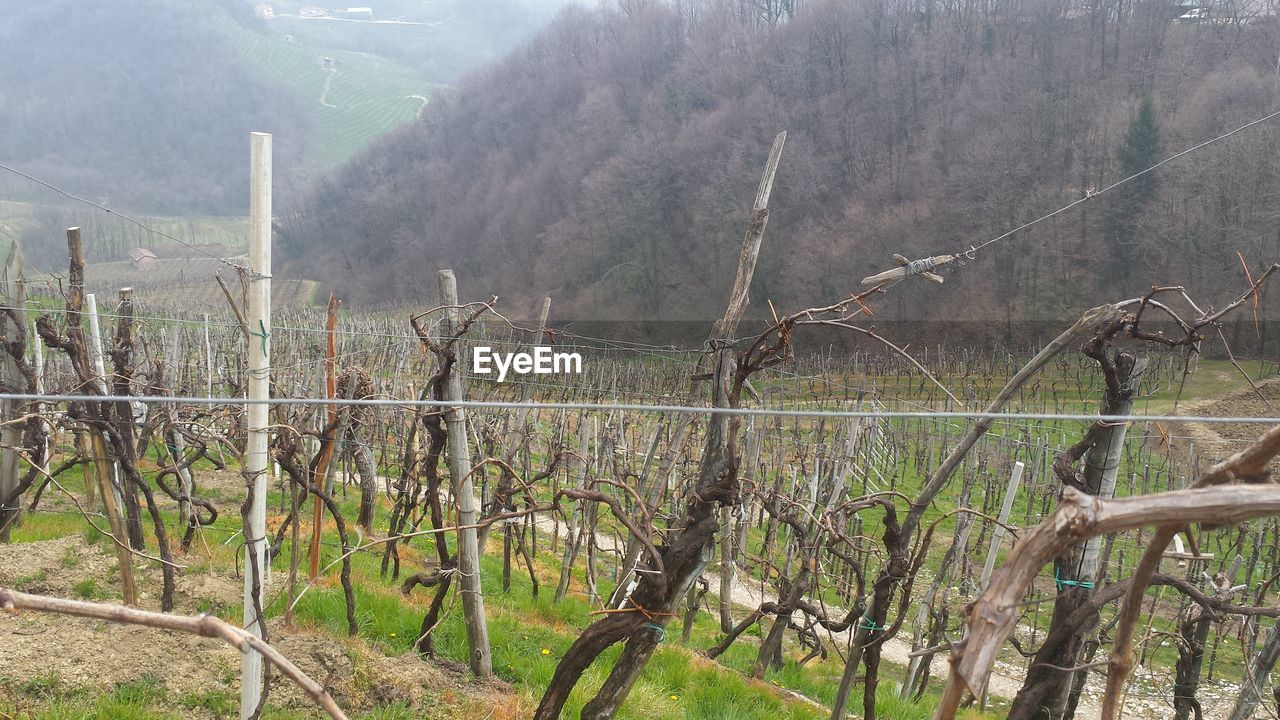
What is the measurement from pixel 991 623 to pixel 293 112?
79542mm

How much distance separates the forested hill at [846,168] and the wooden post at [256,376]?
88.3 feet

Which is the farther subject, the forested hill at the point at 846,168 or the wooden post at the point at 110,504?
the forested hill at the point at 846,168

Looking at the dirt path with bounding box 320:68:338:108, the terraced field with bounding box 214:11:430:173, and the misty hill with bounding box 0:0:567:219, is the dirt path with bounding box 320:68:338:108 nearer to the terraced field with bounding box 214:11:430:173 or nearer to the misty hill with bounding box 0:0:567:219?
the terraced field with bounding box 214:11:430:173

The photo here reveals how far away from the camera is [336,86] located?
7894 cm

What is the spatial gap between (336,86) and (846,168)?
60878 millimetres

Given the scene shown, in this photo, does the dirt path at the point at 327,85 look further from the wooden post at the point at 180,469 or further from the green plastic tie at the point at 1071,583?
the green plastic tie at the point at 1071,583

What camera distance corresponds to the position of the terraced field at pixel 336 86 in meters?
A: 70.2

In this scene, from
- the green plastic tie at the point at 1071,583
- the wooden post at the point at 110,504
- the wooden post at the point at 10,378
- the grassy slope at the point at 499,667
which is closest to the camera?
the green plastic tie at the point at 1071,583

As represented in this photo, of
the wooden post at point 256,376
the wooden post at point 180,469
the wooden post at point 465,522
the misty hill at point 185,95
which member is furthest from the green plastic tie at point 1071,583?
the misty hill at point 185,95

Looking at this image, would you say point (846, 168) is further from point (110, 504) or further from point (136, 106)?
point (136, 106)

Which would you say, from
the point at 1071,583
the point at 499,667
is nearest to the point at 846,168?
the point at 499,667

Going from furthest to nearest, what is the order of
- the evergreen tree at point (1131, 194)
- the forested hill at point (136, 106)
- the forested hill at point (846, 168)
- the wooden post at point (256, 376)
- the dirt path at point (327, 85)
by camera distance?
1. the dirt path at point (327, 85)
2. the forested hill at point (136, 106)
3. the forested hill at point (846, 168)
4. the evergreen tree at point (1131, 194)
5. the wooden post at point (256, 376)

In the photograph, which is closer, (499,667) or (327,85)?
(499,667)
